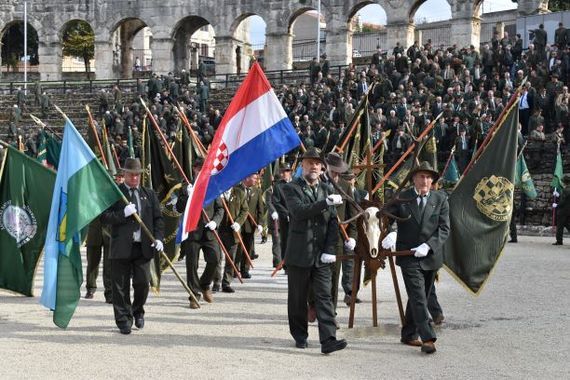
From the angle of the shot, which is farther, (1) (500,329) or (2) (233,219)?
(2) (233,219)

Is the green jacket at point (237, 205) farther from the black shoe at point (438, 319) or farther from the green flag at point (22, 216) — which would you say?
the black shoe at point (438, 319)

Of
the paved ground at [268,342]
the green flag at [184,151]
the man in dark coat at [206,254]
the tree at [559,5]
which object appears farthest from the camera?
the tree at [559,5]

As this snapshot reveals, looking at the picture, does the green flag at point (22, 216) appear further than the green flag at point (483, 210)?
Yes

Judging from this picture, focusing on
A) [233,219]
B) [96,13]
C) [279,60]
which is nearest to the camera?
[233,219]

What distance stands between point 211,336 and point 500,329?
121 inches

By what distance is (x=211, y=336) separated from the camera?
33.2 feet

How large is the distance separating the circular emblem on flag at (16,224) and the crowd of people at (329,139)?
3.22ft

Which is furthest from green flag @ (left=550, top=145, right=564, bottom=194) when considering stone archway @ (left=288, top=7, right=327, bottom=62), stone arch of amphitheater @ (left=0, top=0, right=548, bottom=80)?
stone archway @ (left=288, top=7, right=327, bottom=62)

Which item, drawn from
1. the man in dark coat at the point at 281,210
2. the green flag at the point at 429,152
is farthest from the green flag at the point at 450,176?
the man in dark coat at the point at 281,210

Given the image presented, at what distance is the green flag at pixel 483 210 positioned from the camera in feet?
36.5

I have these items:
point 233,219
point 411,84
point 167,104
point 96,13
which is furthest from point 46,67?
point 233,219

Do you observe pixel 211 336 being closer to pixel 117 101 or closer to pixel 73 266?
pixel 73 266

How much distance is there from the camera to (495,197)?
11250mm

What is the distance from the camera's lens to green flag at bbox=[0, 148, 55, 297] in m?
13.2
